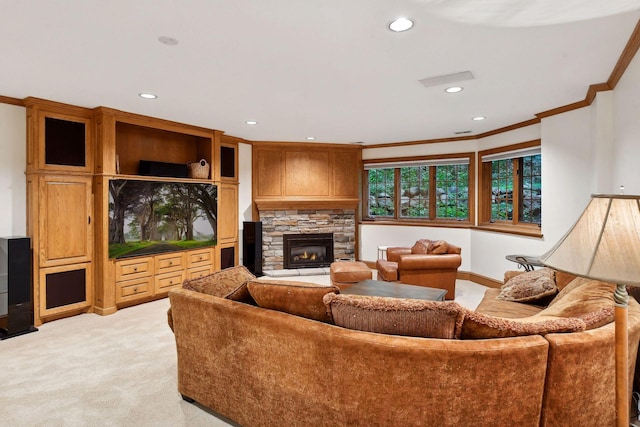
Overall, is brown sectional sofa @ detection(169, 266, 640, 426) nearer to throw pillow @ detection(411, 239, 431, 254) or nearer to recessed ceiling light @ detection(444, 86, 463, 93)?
recessed ceiling light @ detection(444, 86, 463, 93)

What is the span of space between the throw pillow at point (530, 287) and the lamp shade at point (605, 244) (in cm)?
198

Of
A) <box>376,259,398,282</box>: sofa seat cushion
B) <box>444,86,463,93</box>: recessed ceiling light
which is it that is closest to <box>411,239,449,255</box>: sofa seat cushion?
<box>376,259,398,282</box>: sofa seat cushion

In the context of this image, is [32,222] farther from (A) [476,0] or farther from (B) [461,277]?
(B) [461,277]

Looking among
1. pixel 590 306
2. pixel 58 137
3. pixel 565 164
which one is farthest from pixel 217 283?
pixel 565 164

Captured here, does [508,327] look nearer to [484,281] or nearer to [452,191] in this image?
[484,281]

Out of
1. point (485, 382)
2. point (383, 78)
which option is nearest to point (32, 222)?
point (383, 78)

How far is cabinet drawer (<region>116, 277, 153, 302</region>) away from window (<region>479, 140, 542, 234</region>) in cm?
497

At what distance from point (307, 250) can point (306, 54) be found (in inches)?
175

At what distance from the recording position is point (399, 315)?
1615mm

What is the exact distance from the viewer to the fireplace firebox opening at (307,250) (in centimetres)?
642

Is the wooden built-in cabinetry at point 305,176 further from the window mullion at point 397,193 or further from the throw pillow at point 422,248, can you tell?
the throw pillow at point 422,248

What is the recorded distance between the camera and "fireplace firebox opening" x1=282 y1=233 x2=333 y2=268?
642 centimetres

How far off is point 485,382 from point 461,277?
190 inches

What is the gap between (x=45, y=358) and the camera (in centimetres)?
297
